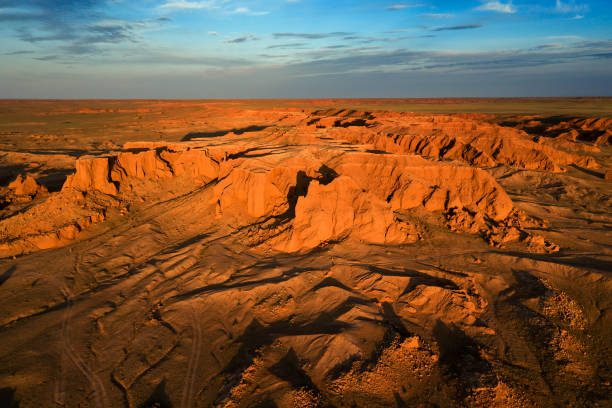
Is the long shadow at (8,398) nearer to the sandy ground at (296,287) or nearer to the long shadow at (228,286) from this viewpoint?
the sandy ground at (296,287)

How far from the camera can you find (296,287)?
30.1 feet

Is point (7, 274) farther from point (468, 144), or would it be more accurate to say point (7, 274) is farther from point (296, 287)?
point (468, 144)

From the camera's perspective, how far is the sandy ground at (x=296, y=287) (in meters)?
6.53

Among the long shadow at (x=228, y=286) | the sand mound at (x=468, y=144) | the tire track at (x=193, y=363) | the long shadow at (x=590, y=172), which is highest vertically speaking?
the sand mound at (x=468, y=144)

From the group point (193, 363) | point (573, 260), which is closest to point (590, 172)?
point (573, 260)

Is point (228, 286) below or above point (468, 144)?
below

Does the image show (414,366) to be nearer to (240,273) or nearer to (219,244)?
(240,273)

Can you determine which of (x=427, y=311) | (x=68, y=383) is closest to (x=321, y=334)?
(x=427, y=311)

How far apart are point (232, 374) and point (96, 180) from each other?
12867 millimetres

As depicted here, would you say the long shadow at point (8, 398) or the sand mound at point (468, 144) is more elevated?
the sand mound at point (468, 144)

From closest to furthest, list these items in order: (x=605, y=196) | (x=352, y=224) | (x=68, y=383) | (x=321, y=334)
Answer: (x=68, y=383)
(x=321, y=334)
(x=352, y=224)
(x=605, y=196)

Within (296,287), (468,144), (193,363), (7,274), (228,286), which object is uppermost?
(468,144)

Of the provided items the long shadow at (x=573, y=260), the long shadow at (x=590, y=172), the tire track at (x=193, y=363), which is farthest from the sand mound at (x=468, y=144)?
the tire track at (x=193, y=363)

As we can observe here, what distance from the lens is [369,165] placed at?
15.5 meters
